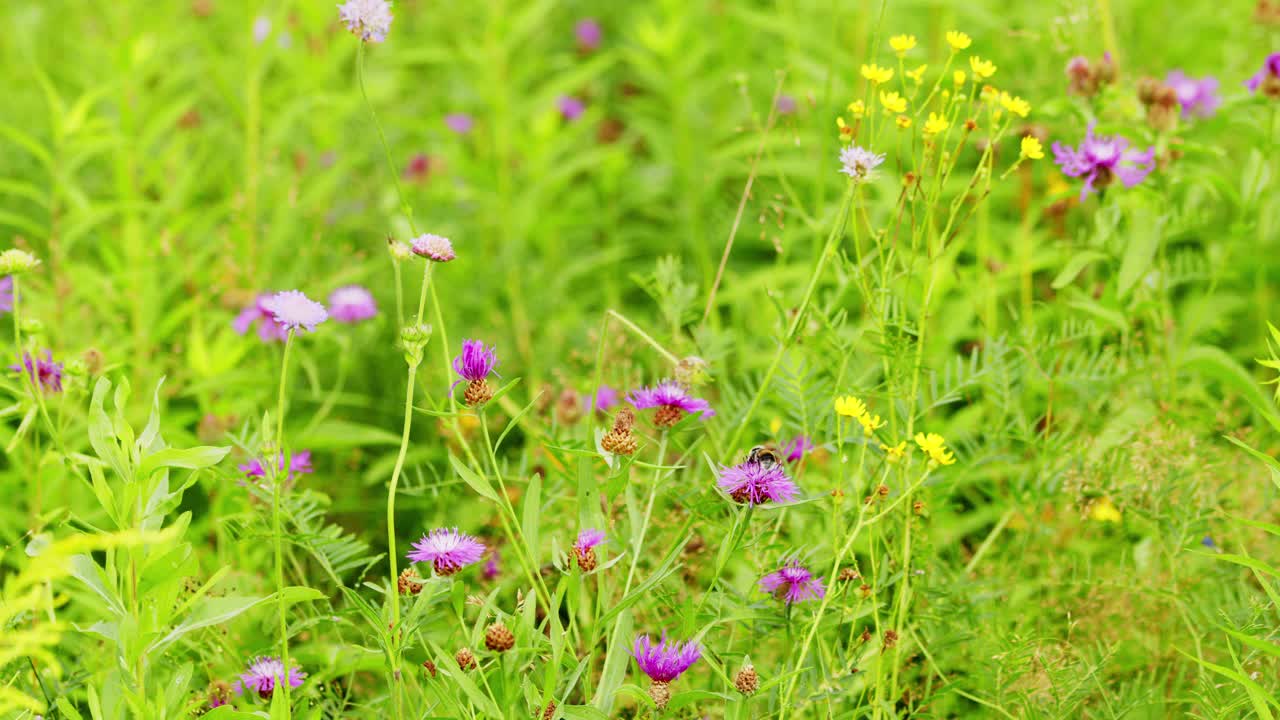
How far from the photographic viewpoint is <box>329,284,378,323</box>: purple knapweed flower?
222 centimetres

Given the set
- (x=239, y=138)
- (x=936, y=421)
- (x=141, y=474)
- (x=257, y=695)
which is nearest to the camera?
(x=141, y=474)

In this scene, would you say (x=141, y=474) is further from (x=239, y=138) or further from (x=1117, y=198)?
(x=239, y=138)

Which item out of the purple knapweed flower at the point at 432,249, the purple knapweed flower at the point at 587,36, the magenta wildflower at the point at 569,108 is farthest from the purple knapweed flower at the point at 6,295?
the purple knapweed flower at the point at 587,36

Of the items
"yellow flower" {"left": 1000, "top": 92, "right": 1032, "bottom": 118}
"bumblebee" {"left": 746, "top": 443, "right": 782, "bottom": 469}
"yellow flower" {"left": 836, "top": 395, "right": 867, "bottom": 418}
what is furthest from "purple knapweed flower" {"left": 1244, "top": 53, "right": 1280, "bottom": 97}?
"bumblebee" {"left": 746, "top": 443, "right": 782, "bottom": 469}

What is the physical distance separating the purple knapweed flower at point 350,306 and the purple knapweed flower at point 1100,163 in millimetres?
1248

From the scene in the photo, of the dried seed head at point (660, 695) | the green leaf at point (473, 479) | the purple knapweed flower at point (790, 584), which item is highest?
the green leaf at point (473, 479)

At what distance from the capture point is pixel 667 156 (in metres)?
3.15

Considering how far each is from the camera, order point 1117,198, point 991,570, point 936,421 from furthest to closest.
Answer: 1. point 936,421
2. point 1117,198
3. point 991,570

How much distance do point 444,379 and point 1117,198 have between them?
48.7 inches

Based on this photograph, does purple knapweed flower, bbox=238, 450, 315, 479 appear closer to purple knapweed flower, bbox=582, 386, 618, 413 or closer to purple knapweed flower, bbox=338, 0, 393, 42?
purple knapweed flower, bbox=582, 386, 618, 413

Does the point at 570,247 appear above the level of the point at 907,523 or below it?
above

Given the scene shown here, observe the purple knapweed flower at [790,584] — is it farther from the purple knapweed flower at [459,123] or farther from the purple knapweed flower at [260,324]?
the purple knapweed flower at [459,123]

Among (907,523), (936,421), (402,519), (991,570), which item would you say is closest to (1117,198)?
(936,421)

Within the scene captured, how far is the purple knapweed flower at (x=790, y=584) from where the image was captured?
4.49 feet
